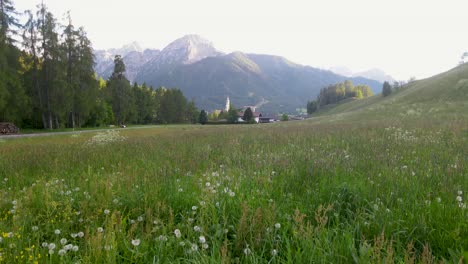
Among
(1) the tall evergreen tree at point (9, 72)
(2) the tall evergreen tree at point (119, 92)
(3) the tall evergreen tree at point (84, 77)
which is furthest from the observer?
(2) the tall evergreen tree at point (119, 92)

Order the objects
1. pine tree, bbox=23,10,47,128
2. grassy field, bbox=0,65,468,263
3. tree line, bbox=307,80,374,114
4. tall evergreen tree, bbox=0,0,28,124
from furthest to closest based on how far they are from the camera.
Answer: tree line, bbox=307,80,374,114 < pine tree, bbox=23,10,47,128 < tall evergreen tree, bbox=0,0,28,124 < grassy field, bbox=0,65,468,263

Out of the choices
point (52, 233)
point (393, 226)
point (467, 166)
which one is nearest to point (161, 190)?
point (52, 233)

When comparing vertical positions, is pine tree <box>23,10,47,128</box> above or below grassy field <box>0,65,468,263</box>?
above

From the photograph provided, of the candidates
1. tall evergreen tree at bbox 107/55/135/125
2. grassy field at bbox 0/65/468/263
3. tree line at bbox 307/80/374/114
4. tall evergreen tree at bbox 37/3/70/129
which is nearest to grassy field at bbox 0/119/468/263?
grassy field at bbox 0/65/468/263

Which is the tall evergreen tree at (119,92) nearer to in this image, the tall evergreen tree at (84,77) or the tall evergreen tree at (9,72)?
the tall evergreen tree at (84,77)

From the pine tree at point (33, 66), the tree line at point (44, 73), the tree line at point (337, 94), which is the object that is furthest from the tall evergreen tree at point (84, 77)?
the tree line at point (337, 94)

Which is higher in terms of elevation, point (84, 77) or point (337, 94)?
point (84, 77)

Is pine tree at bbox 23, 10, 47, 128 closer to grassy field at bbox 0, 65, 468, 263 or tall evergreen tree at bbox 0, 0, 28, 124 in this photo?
tall evergreen tree at bbox 0, 0, 28, 124

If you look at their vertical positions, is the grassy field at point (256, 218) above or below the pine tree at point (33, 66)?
below

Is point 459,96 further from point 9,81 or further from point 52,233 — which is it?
point 9,81

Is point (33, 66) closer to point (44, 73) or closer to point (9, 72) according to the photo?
point (44, 73)

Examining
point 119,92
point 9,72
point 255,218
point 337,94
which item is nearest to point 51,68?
point 9,72

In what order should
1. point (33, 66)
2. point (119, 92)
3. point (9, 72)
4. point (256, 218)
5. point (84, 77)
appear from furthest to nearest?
point (119, 92) → point (84, 77) → point (33, 66) → point (9, 72) → point (256, 218)

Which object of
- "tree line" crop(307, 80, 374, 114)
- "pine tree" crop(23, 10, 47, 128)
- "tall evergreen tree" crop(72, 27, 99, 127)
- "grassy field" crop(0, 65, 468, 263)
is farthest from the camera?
"tree line" crop(307, 80, 374, 114)
